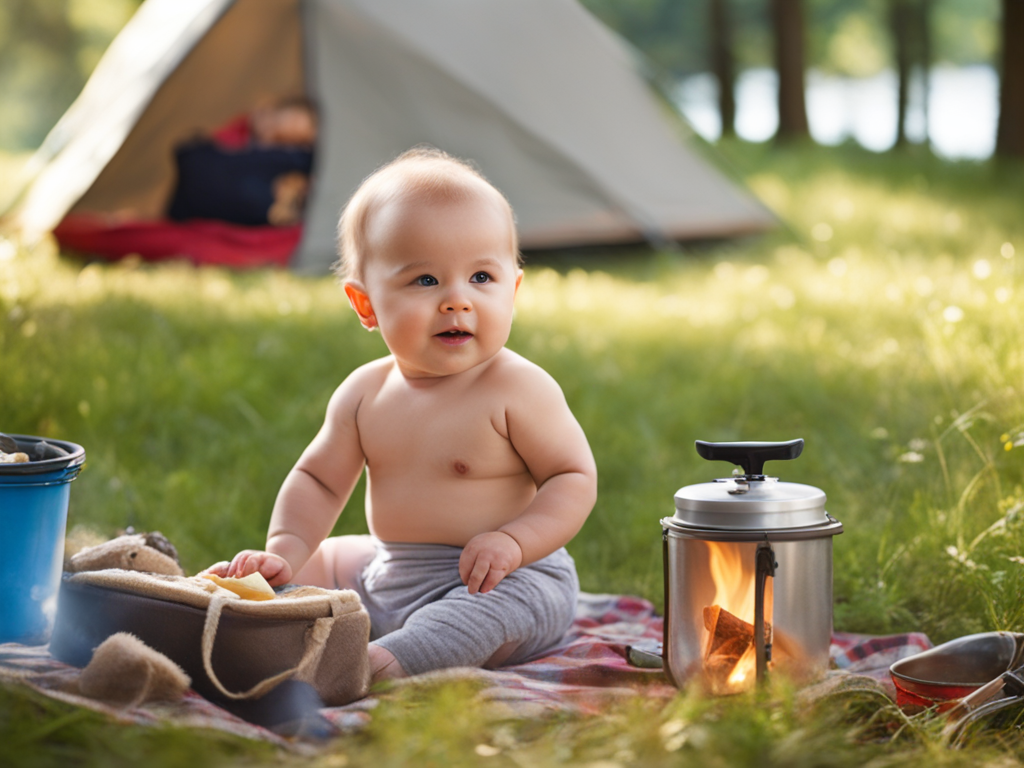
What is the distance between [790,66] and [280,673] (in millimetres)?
10805

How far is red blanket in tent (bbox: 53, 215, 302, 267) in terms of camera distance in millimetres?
6098

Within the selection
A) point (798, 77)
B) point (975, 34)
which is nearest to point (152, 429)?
point (798, 77)

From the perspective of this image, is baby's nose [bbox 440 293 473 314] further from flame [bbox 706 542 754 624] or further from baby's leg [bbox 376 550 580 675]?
flame [bbox 706 542 754 624]

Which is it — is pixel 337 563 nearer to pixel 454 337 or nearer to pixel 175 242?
pixel 454 337

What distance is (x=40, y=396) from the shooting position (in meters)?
3.25

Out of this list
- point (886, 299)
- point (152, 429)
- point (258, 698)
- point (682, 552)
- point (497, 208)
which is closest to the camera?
point (258, 698)

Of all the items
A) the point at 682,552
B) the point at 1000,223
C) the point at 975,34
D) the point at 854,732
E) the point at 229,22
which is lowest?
the point at 854,732

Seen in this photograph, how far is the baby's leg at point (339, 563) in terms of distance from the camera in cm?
230

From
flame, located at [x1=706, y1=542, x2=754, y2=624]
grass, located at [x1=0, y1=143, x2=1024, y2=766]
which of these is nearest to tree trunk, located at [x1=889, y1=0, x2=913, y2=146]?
grass, located at [x1=0, y1=143, x2=1024, y2=766]

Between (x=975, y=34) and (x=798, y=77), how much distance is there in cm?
1299

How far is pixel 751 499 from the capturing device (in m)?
1.78

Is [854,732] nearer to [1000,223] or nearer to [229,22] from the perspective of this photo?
[1000,223]

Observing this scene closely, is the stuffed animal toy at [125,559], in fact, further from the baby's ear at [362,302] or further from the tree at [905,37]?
the tree at [905,37]

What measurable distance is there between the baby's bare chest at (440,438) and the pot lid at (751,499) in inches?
16.2
